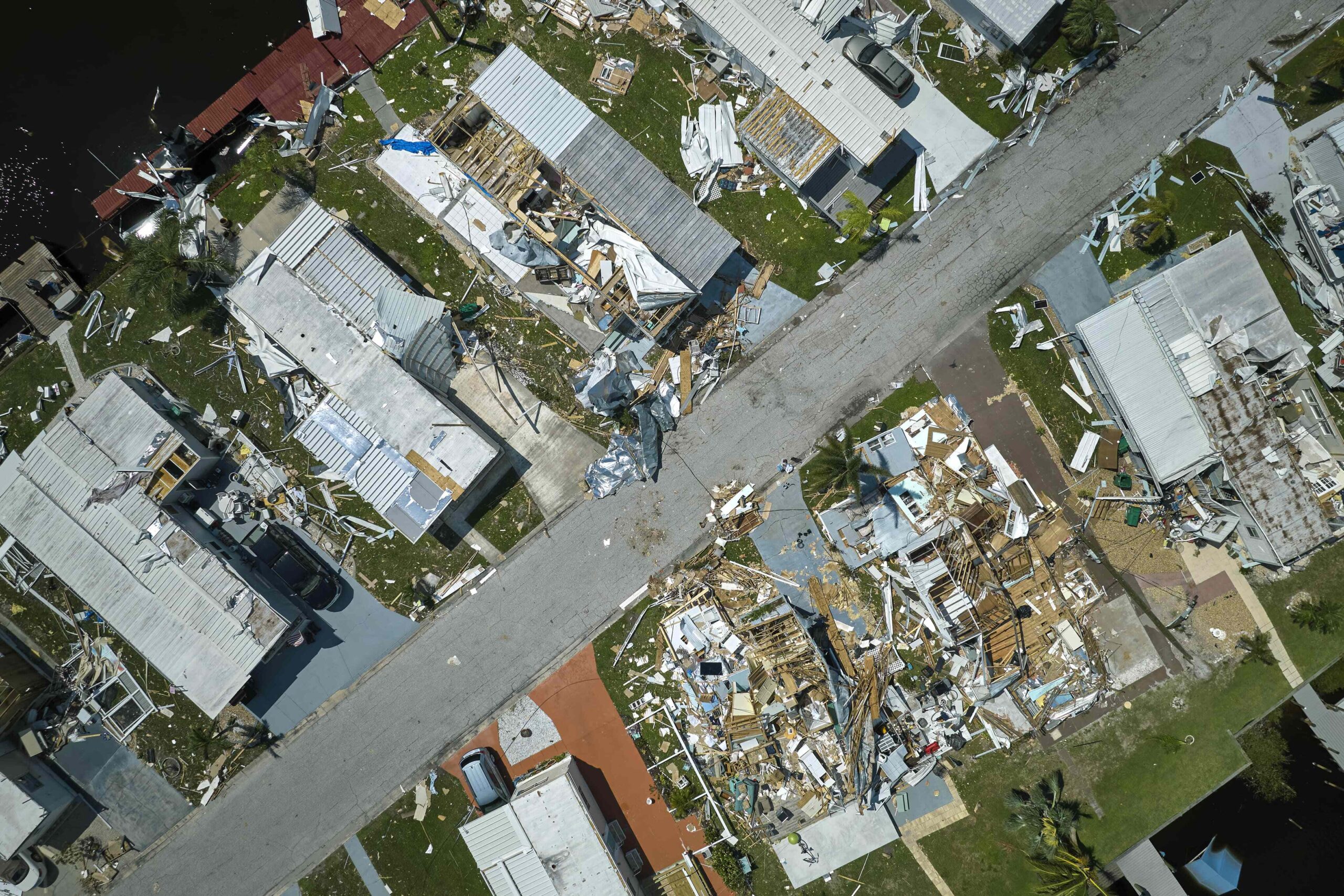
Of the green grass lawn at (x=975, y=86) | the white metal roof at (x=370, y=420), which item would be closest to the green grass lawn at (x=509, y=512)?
the white metal roof at (x=370, y=420)

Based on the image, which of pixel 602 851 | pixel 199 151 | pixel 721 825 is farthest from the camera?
pixel 199 151

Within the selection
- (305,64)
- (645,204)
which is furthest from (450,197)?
(645,204)

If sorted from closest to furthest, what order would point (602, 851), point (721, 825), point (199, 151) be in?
point (602, 851)
point (721, 825)
point (199, 151)

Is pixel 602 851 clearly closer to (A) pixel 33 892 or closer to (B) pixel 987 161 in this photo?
(A) pixel 33 892

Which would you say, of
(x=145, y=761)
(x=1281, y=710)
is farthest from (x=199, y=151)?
(x=1281, y=710)

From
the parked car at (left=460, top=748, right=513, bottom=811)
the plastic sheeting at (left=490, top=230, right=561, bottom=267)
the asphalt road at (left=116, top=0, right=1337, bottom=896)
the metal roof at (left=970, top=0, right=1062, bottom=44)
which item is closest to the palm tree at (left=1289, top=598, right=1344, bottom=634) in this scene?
the asphalt road at (left=116, top=0, right=1337, bottom=896)

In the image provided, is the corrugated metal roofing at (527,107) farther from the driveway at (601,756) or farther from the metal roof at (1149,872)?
the metal roof at (1149,872)

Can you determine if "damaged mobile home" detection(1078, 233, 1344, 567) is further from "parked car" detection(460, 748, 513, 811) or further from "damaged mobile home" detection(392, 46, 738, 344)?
"parked car" detection(460, 748, 513, 811)
